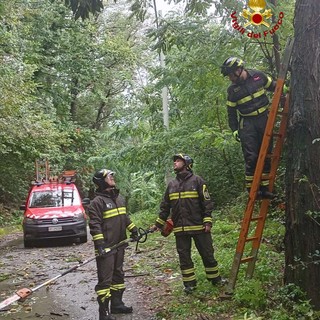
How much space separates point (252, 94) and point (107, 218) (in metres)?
2.72

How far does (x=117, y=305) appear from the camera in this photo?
6.77 metres

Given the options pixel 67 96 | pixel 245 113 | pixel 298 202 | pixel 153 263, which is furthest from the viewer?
pixel 67 96

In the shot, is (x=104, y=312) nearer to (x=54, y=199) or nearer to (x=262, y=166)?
(x=262, y=166)

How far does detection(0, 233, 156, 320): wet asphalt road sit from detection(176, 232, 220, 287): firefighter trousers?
789 mm

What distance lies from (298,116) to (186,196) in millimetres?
2193

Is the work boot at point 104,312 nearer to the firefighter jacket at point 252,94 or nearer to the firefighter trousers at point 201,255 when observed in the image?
the firefighter trousers at point 201,255

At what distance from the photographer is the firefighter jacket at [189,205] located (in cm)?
695

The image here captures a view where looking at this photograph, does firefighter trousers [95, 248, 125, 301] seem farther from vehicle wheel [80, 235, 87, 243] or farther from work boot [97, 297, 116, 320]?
vehicle wheel [80, 235, 87, 243]

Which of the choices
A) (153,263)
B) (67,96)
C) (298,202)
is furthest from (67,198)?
(67,96)

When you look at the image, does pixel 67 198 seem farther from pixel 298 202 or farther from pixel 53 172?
pixel 53 172

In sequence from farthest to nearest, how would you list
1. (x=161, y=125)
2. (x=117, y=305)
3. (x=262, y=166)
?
(x=161, y=125), (x=117, y=305), (x=262, y=166)

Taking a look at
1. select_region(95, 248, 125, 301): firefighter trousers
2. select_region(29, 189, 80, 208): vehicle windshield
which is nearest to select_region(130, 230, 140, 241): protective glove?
select_region(95, 248, 125, 301): firefighter trousers

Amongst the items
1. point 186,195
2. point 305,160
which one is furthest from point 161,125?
point 305,160

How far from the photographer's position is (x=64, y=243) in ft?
48.7
